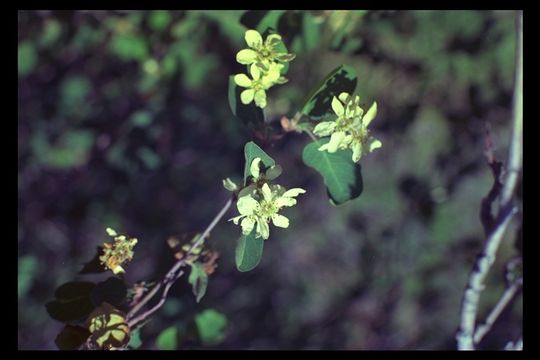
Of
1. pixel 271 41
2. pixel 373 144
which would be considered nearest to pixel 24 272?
pixel 271 41

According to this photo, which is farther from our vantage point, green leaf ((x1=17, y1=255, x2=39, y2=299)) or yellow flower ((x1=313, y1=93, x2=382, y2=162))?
green leaf ((x1=17, y1=255, x2=39, y2=299))

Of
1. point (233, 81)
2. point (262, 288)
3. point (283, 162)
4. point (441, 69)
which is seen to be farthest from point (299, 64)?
point (233, 81)

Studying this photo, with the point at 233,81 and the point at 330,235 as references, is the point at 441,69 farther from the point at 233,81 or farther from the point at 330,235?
A: the point at 233,81

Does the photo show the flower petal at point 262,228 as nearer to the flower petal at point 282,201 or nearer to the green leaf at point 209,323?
the flower petal at point 282,201

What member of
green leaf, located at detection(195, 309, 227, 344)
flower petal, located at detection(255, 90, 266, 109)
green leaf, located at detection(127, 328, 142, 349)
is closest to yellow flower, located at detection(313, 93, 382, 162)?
flower petal, located at detection(255, 90, 266, 109)

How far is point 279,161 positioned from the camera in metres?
4.23

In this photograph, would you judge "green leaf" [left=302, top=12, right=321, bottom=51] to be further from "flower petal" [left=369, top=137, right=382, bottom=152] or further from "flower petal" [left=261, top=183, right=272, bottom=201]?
"flower petal" [left=261, top=183, right=272, bottom=201]

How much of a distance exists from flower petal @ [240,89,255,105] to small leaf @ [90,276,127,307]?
2.48 ft

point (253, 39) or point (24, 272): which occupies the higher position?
point (24, 272)

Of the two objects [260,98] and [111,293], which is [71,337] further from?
[260,98]

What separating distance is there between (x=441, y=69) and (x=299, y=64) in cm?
120

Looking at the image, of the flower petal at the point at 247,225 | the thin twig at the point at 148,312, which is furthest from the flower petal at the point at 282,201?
the thin twig at the point at 148,312

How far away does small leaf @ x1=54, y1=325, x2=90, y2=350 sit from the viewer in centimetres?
170

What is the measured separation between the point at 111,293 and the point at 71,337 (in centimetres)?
20
